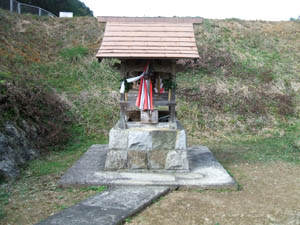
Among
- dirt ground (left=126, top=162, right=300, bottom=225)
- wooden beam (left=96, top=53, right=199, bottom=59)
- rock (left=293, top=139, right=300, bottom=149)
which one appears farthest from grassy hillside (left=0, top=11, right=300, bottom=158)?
dirt ground (left=126, top=162, right=300, bottom=225)

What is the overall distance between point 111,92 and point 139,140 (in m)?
6.86

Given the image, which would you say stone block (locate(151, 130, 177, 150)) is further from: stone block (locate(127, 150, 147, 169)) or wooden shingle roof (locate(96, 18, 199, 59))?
wooden shingle roof (locate(96, 18, 199, 59))

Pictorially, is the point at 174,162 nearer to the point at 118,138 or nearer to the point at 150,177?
the point at 150,177

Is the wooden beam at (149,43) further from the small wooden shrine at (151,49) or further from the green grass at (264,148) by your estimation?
the green grass at (264,148)

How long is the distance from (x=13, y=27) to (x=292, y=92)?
46.8ft

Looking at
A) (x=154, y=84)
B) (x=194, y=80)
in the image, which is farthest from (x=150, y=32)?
(x=194, y=80)

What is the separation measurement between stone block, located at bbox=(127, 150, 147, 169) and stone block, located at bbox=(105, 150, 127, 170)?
0.41ft

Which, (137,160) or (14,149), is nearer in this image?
(137,160)

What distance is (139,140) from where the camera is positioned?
6922 millimetres

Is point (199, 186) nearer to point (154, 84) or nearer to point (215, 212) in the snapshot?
point (215, 212)

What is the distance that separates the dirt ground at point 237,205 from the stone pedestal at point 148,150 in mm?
1104

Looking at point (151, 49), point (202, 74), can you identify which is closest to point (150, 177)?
point (151, 49)

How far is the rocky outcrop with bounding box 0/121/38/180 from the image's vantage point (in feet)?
21.6

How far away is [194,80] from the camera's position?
15.1 m
